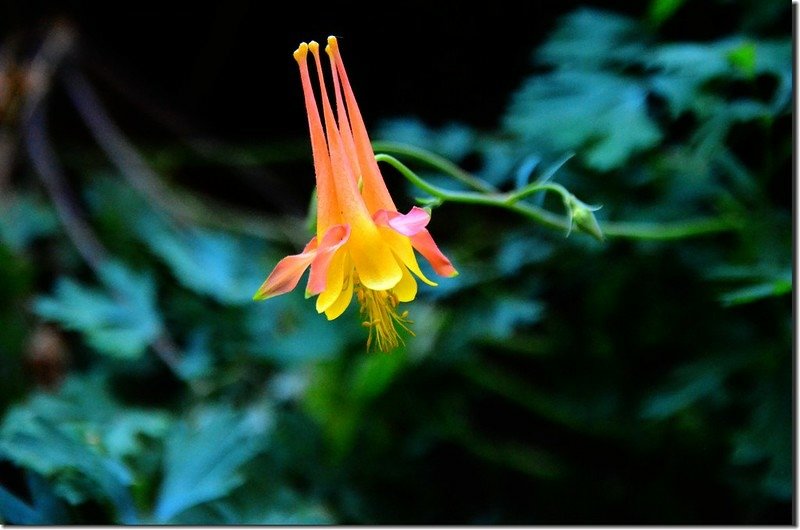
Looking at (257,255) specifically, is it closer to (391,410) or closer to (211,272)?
(211,272)

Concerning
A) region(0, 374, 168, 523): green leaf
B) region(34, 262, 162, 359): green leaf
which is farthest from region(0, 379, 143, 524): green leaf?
region(34, 262, 162, 359): green leaf

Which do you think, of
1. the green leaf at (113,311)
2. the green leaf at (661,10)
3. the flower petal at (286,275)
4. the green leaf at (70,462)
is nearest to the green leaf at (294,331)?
the green leaf at (113,311)

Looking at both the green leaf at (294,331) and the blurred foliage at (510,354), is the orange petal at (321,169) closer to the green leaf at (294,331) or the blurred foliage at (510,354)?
the blurred foliage at (510,354)

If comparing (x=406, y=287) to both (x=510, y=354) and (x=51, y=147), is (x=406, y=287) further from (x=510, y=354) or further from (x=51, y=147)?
(x=51, y=147)

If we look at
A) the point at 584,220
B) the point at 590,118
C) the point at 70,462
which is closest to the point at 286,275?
the point at 584,220

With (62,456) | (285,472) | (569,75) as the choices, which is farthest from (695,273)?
(62,456)
